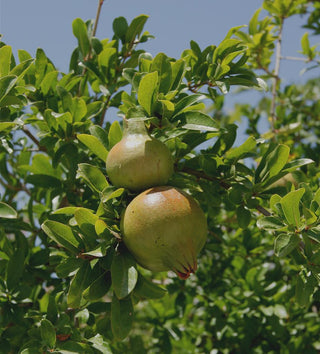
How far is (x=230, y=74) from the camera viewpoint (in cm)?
146

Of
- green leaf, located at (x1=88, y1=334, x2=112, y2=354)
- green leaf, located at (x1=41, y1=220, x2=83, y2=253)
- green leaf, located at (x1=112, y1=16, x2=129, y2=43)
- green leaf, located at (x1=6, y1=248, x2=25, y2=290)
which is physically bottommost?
green leaf, located at (x1=88, y1=334, x2=112, y2=354)

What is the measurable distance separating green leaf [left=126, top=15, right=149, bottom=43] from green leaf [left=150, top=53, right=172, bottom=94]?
54 cm

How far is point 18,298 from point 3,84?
0.75 m

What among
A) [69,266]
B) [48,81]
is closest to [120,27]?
[48,81]

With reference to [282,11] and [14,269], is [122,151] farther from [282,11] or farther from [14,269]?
[282,11]

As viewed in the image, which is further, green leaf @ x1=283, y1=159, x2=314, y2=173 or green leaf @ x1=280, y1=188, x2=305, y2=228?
green leaf @ x1=283, y1=159, x2=314, y2=173

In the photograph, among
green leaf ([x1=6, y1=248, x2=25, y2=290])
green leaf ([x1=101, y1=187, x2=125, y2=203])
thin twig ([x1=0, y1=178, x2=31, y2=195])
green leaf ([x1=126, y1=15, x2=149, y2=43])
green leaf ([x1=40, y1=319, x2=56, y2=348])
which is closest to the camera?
green leaf ([x1=101, y1=187, x2=125, y2=203])

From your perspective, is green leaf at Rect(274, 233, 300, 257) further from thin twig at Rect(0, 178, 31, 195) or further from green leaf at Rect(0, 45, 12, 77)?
thin twig at Rect(0, 178, 31, 195)

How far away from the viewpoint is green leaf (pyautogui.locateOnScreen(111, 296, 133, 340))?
3.59ft

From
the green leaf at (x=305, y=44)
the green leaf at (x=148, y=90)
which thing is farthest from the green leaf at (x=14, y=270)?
the green leaf at (x=305, y=44)

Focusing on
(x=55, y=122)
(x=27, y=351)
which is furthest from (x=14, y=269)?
(x=55, y=122)

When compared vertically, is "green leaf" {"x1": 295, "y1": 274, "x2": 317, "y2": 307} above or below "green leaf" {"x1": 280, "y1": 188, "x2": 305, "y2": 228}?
below

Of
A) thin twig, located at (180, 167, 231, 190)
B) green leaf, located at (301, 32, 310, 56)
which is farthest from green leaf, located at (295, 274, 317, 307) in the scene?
green leaf, located at (301, 32, 310, 56)

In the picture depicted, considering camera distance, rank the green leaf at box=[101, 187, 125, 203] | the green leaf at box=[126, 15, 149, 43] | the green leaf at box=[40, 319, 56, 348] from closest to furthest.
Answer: the green leaf at box=[101, 187, 125, 203], the green leaf at box=[40, 319, 56, 348], the green leaf at box=[126, 15, 149, 43]
